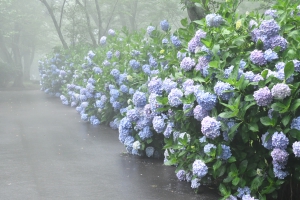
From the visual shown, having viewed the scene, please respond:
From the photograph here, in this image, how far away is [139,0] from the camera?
2788 centimetres

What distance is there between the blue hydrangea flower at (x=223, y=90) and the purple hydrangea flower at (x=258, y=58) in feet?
1.23

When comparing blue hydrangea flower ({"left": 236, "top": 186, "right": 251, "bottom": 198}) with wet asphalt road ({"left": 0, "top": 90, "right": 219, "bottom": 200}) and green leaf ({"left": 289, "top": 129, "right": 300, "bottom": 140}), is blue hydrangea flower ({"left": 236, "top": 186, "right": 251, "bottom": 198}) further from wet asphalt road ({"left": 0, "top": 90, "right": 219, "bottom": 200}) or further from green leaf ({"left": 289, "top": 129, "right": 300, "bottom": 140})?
green leaf ({"left": 289, "top": 129, "right": 300, "bottom": 140})

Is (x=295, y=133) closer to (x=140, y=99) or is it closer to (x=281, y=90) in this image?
(x=281, y=90)

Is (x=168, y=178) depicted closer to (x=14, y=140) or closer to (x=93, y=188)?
(x=93, y=188)

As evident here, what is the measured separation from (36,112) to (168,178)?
27.6 feet

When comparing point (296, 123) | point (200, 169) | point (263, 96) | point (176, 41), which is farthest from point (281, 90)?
point (176, 41)

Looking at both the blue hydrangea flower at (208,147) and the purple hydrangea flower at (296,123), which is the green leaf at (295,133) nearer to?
the purple hydrangea flower at (296,123)

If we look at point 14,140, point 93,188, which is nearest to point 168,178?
point 93,188

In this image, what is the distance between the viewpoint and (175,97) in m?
4.84

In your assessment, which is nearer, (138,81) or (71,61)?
(138,81)

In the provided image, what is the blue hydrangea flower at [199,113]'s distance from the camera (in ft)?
14.8

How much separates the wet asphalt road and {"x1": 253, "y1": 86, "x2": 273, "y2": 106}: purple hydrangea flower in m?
1.34

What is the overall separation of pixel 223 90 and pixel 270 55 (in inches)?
22.8

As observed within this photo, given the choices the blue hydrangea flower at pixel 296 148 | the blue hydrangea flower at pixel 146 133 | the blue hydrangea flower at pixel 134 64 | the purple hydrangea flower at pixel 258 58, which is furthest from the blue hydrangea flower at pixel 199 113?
the blue hydrangea flower at pixel 134 64
